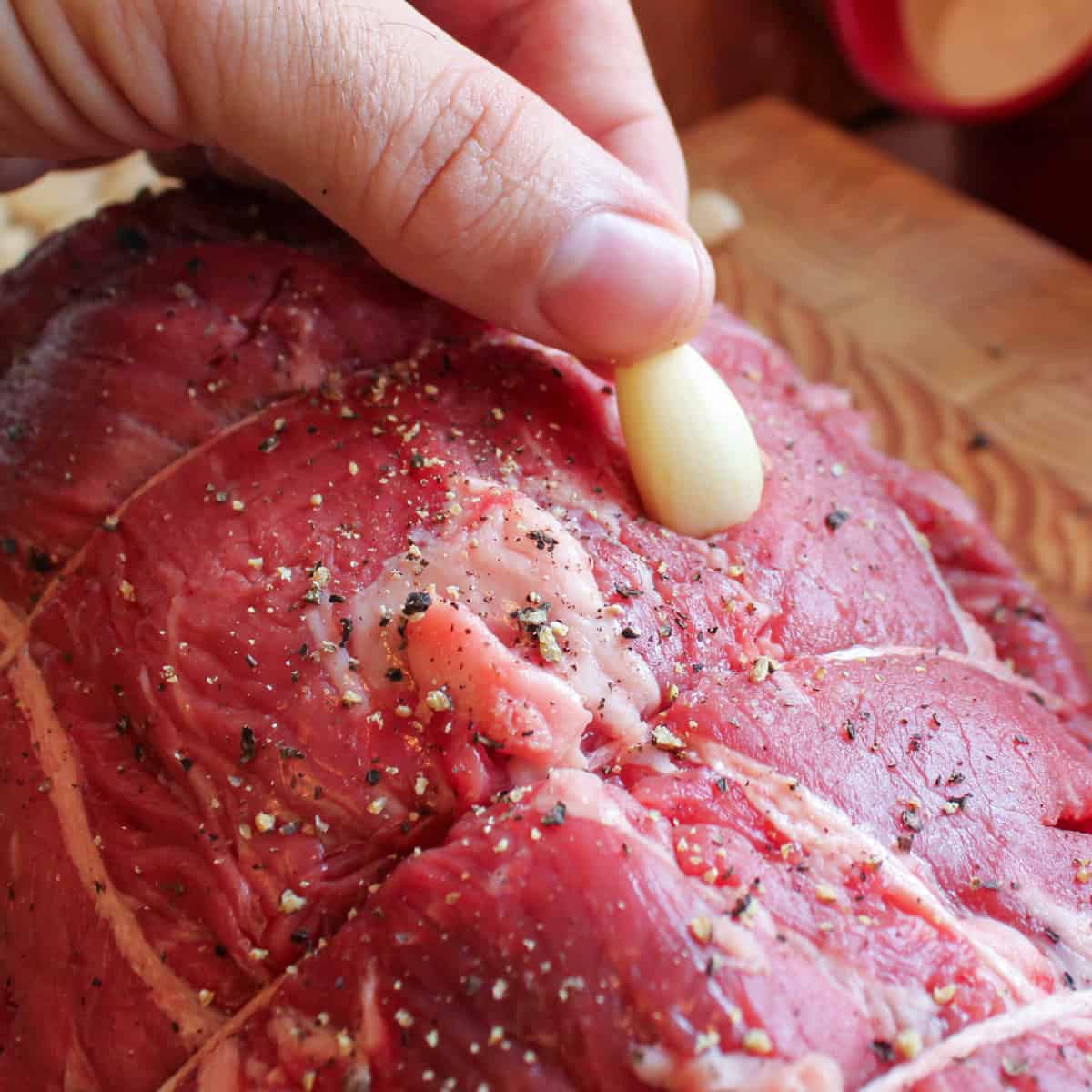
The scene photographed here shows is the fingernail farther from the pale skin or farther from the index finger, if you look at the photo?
the index finger

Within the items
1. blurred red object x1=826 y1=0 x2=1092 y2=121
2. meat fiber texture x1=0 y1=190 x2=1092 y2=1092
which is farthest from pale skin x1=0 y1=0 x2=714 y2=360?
blurred red object x1=826 y1=0 x2=1092 y2=121

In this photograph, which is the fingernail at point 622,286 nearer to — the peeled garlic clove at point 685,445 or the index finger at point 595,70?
the peeled garlic clove at point 685,445

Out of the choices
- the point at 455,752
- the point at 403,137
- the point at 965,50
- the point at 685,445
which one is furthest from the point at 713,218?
the point at 455,752

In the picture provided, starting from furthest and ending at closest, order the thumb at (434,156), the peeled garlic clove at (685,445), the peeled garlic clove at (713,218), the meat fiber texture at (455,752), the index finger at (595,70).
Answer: the peeled garlic clove at (713,218) → the index finger at (595,70) → the peeled garlic clove at (685,445) → the thumb at (434,156) → the meat fiber texture at (455,752)

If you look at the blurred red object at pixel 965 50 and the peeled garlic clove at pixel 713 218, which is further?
the blurred red object at pixel 965 50

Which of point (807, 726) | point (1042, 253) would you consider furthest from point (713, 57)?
point (807, 726)

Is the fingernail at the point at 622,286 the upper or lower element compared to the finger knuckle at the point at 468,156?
lower

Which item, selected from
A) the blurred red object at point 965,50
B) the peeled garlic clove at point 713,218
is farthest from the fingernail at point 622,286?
the blurred red object at point 965,50
